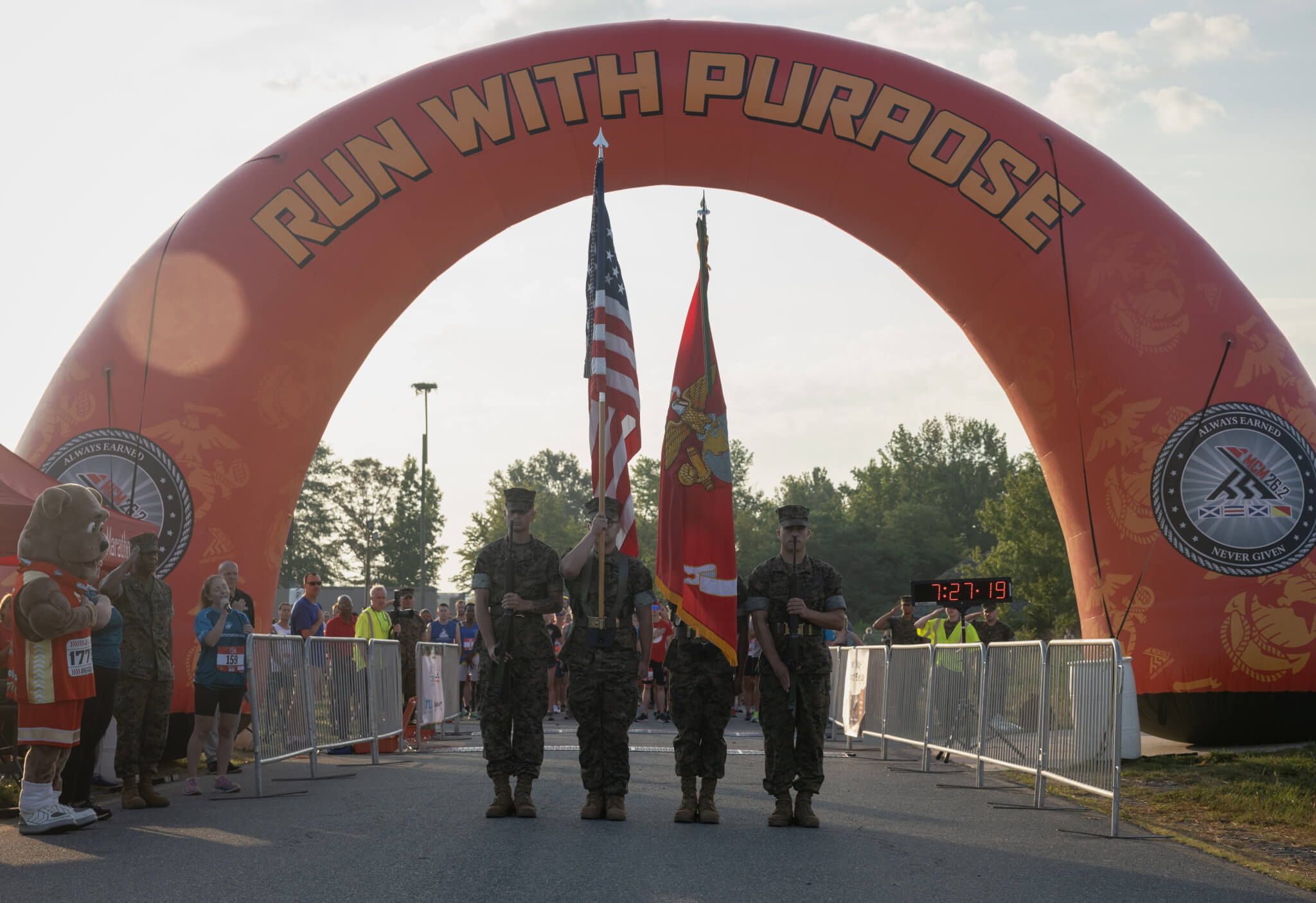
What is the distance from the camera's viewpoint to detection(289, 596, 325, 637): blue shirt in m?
13.4

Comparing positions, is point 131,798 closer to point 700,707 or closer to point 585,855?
point 585,855

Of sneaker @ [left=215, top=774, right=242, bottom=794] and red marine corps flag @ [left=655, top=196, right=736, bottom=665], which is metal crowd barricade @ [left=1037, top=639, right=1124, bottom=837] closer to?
red marine corps flag @ [left=655, top=196, right=736, bottom=665]

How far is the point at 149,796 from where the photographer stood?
832cm

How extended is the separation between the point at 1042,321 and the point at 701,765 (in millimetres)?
7337

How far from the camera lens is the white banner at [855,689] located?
13469mm

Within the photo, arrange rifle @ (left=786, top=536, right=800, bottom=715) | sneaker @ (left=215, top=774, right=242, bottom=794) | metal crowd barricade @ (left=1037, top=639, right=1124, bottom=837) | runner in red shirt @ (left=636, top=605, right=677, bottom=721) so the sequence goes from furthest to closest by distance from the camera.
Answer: runner in red shirt @ (left=636, top=605, right=677, bottom=721) < sneaker @ (left=215, top=774, right=242, bottom=794) < rifle @ (left=786, top=536, right=800, bottom=715) < metal crowd barricade @ (left=1037, top=639, right=1124, bottom=837)

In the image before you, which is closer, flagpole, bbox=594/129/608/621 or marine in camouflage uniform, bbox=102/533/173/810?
flagpole, bbox=594/129/608/621

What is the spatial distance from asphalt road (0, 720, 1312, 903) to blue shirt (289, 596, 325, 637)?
14.9ft

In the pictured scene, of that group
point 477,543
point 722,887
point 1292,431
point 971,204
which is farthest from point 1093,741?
point 477,543

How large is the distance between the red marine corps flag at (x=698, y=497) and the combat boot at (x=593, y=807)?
1188 millimetres

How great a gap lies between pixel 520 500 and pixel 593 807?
1.99 m

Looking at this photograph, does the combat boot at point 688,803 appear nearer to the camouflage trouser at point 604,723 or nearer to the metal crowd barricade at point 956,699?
the camouflage trouser at point 604,723

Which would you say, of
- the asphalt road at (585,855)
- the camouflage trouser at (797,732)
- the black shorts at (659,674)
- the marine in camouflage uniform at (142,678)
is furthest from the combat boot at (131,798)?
the black shorts at (659,674)

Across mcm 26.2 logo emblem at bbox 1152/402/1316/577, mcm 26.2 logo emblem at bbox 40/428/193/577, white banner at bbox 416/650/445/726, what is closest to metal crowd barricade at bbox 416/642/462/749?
white banner at bbox 416/650/445/726
